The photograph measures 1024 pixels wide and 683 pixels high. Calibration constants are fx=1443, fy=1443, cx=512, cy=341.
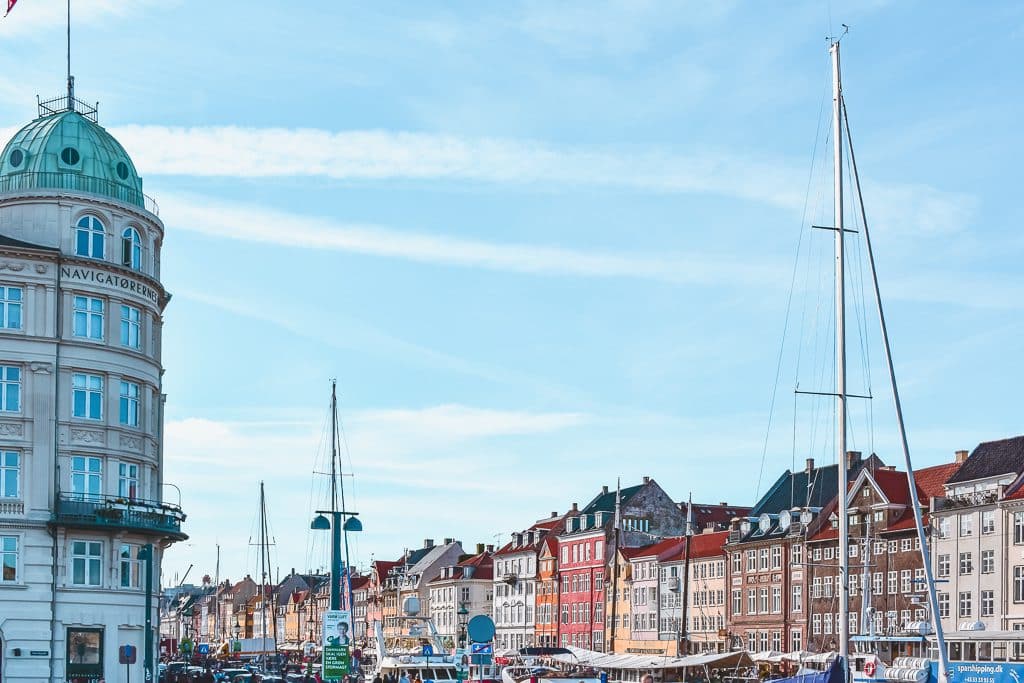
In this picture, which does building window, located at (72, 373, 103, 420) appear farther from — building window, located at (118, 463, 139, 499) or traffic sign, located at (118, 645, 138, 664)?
traffic sign, located at (118, 645, 138, 664)

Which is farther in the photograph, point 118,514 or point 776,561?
point 776,561

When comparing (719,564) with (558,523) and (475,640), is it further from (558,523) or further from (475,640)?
(475,640)

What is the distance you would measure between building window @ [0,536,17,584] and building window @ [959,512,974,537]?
50287 millimetres

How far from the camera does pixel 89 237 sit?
2254 inches

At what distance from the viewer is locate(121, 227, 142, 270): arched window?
191ft

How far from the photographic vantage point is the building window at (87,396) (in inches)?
2203

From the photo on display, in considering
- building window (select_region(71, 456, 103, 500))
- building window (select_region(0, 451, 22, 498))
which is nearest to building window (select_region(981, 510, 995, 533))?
building window (select_region(71, 456, 103, 500))

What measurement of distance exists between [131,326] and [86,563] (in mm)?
9626

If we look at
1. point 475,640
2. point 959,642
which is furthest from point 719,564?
point 475,640

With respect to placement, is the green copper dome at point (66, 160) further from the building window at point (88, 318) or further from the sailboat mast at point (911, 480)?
the sailboat mast at point (911, 480)

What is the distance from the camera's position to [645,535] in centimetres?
12212

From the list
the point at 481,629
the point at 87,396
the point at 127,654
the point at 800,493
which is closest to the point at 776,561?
the point at 800,493

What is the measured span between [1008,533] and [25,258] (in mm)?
51024

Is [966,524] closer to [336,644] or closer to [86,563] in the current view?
[86,563]
